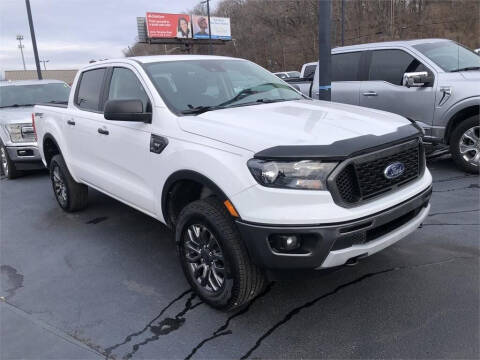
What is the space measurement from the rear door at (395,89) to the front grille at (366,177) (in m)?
3.61

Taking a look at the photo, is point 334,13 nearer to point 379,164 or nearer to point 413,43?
point 413,43

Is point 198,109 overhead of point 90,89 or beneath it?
beneath

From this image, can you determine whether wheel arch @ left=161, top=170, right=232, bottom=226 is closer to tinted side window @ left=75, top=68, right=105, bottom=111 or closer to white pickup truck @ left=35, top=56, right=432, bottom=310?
white pickup truck @ left=35, top=56, right=432, bottom=310

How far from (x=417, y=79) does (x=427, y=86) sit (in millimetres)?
200

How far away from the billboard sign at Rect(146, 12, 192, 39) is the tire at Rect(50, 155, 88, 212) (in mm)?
51695

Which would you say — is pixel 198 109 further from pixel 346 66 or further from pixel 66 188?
pixel 346 66

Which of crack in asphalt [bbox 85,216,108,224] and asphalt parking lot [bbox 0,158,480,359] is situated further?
crack in asphalt [bbox 85,216,108,224]

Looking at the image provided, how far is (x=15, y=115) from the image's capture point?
297 inches

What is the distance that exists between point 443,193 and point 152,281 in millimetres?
3704

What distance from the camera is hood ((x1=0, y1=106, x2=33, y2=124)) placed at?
24.3 ft

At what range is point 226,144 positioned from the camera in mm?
2732

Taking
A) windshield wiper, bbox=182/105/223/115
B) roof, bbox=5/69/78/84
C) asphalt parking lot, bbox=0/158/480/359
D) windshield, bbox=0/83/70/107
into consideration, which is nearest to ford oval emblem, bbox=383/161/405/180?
asphalt parking lot, bbox=0/158/480/359

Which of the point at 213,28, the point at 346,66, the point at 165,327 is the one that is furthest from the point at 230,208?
the point at 213,28

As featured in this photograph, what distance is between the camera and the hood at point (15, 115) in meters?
7.40
